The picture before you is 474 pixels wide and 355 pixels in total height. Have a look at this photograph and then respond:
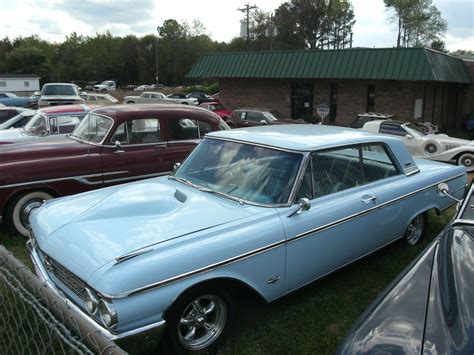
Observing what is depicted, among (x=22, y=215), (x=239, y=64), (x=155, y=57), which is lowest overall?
(x=22, y=215)

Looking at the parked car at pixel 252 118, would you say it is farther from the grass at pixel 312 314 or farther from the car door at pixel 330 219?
the car door at pixel 330 219

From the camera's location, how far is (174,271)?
267 centimetres

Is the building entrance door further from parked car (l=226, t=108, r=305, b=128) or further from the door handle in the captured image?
the door handle

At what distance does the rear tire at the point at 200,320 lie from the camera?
276 centimetres

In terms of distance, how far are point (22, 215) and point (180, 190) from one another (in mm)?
2774

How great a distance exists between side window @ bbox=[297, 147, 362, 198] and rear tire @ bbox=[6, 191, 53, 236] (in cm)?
360

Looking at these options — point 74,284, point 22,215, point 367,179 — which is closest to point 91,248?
point 74,284

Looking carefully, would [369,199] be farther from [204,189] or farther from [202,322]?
[202,322]

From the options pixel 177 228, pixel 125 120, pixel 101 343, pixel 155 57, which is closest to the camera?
pixel 101 343

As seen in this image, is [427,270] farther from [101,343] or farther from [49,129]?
[49,129]

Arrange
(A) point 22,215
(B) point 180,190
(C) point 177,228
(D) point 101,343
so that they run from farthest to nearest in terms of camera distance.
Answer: (A) point 22,215, (B) point 180,190, (C) point 177,228, (D) point 101,343

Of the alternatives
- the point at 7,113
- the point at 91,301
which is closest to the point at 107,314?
the point at 91,301

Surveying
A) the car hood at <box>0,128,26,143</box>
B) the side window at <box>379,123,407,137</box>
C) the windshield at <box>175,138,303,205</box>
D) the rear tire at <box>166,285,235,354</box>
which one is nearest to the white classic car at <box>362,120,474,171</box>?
the side window at <box>379,123,407,137</box>

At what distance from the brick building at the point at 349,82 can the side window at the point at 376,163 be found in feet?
43.8
